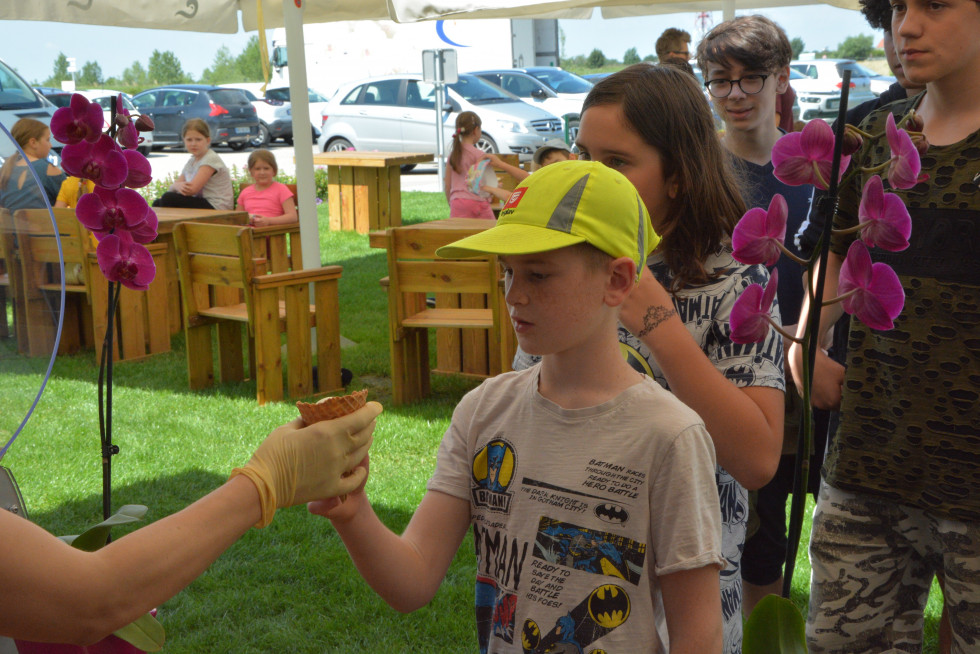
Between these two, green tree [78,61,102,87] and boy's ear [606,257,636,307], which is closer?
boy's ear [606,257,636,307]

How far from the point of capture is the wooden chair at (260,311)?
545cm

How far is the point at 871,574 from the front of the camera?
1696 mm

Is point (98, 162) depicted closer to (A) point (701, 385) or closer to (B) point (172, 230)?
(A) point (701, 385)

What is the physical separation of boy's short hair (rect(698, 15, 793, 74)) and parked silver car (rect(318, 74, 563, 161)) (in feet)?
44.2

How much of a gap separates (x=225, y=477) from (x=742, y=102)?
3.08m

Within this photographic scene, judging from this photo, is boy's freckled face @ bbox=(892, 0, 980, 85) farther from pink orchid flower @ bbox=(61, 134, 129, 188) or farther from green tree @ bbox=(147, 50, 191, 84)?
green tree @ bbox=(147, 50, 191, 84)

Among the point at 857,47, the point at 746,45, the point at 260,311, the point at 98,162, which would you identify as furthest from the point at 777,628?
the point at 857,47

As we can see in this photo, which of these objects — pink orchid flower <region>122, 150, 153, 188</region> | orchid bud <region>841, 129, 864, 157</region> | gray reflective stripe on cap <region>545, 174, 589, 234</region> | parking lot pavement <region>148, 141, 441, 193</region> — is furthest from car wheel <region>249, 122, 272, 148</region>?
orchid bud <region>841, 129, 864, 157</region>

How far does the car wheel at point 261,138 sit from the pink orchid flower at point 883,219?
2372 centimetres

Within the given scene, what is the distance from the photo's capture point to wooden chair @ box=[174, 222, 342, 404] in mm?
5453

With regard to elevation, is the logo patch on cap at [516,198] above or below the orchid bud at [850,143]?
below

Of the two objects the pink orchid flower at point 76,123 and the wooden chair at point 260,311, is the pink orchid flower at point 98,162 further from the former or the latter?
the wooden chair at point 260,311

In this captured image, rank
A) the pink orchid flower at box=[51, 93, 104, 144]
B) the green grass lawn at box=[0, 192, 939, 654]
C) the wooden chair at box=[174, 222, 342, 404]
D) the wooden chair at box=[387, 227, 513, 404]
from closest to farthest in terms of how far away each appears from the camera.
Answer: the pink orchid flower at box=[51, 93, 104, 144] < the green grass lawn at box=[0, 192, 939, 654] < the wooden chair at box=[387, 227, 513, 404] < the wooden chair at box=[174, 222, 342, 404]

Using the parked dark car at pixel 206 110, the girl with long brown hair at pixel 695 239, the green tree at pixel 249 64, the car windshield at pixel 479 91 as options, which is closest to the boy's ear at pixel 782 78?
the girl with long brown hair at pixel 695 239
